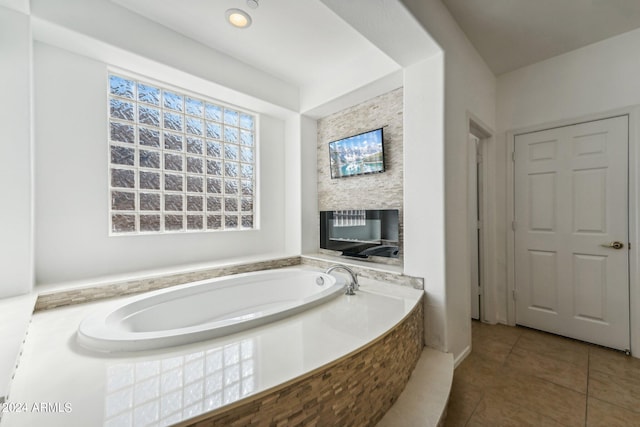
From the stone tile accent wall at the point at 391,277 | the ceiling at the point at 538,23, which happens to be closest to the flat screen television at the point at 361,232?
the stone tile accent wall at the point at 391,277

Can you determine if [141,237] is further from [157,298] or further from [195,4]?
[195,4]

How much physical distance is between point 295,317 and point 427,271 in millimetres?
1065

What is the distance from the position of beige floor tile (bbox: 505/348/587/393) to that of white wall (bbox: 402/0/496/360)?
0.38m

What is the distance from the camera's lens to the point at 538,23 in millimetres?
2023

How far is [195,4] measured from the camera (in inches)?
74.4

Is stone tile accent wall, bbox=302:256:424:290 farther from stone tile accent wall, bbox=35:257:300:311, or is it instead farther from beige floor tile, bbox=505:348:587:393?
stone tile accent wall, bbox=35:257:300:311

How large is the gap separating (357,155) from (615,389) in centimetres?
265

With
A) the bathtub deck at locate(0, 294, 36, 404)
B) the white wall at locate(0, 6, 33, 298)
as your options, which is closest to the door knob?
the bathtub deck at locate(0, 294, 36, 404)

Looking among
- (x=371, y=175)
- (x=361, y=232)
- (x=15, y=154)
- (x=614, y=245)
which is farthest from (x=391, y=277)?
(x=15, y=154)

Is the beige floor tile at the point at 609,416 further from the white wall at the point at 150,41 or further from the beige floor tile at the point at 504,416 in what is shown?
the white wall at the point at 150,41

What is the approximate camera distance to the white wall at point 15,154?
1521mm

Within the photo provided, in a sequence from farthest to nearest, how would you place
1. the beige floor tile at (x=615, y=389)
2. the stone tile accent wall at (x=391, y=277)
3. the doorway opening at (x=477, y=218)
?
the doorway opening at (x=477, y=218)
the stone tile accent wall at (x=391, y=277)
the beige floor tile at (x=615, y=389)

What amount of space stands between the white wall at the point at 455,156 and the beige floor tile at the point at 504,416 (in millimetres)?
378

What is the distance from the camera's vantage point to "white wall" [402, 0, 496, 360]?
6.13 ft
